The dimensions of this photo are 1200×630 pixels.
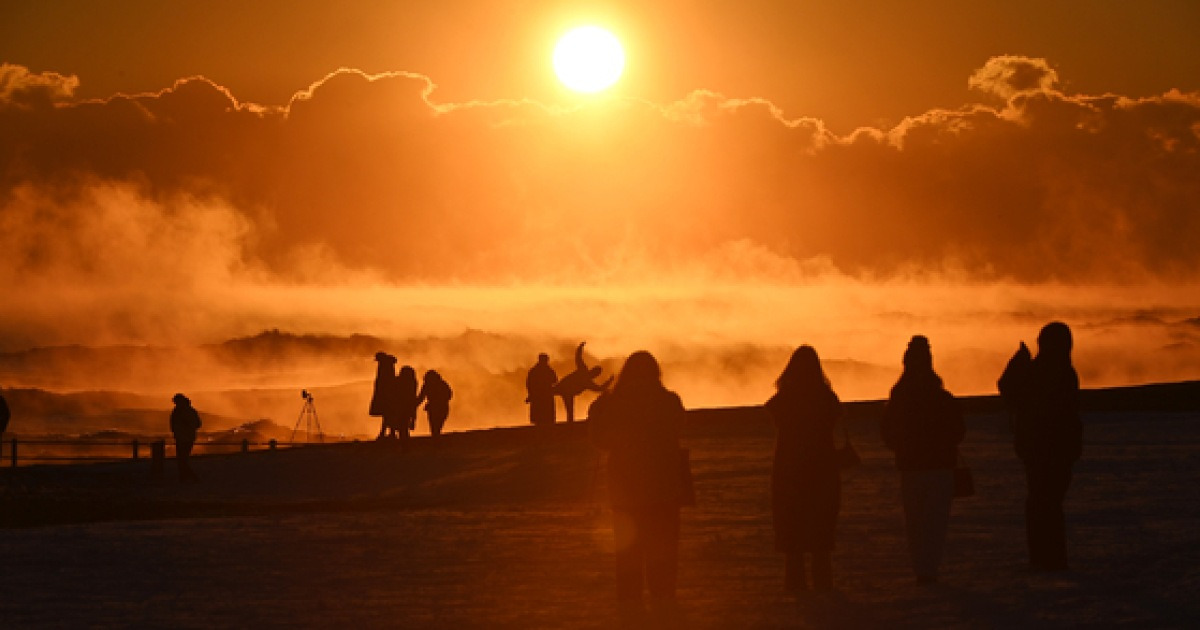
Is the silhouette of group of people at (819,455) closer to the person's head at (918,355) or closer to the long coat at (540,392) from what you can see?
the person's head at (918,355)

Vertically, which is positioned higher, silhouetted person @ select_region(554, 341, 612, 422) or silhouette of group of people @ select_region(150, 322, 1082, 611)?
silhouetted person @ select_region(554, 341, 612, 422)

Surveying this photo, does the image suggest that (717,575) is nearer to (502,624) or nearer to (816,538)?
(816,538)

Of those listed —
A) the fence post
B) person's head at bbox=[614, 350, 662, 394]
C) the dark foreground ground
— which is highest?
the fence post

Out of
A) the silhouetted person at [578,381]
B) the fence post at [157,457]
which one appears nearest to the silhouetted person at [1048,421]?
the silhouetted person at [578,381]

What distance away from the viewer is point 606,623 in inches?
563

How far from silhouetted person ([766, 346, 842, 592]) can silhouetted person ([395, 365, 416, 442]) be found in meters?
24.6

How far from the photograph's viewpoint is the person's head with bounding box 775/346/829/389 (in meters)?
16.5

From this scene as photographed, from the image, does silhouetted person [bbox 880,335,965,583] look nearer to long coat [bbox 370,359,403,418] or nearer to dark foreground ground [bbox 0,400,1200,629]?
dark foreground ground [bbox 0,400,1200,629]

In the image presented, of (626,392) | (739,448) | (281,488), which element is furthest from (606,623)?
(281,488)

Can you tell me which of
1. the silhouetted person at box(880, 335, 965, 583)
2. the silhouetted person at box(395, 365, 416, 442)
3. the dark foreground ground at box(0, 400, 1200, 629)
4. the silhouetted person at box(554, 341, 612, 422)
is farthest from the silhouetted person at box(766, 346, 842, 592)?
the silhouetted person at box(395, 365, 416, 442)

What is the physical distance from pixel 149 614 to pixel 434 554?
17.9 ft

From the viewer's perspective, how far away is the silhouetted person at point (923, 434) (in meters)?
17.0

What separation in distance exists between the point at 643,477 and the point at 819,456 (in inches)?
71.4

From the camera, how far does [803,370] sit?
16.5 meters
